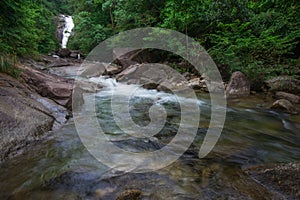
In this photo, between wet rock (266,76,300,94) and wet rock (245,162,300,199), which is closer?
wet rock (245,162,300,199)

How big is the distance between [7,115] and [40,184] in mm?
1216

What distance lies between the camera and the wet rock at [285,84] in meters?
6.32

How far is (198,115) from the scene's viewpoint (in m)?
4.78

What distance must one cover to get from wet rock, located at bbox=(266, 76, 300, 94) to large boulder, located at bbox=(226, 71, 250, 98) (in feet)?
2.49

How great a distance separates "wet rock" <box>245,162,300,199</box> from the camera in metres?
1.86

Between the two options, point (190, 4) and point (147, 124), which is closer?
point (147, 124)

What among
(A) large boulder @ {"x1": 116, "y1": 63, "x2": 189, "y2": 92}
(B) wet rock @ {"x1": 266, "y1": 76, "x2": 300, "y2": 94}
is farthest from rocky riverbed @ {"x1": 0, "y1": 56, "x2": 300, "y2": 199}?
(A) large boulder @ {"x1": 116, "y1": 63, "x2": 189, "y2": 92}

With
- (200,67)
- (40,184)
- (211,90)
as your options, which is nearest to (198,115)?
(211,90)

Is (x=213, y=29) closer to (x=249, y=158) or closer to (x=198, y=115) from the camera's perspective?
(x=198, y=115)

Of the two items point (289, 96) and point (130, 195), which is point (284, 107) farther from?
point (130, 195)

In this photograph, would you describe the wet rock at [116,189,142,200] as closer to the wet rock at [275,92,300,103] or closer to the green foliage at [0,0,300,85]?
the green foliage at [0,0,300,85]

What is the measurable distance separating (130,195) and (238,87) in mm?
6019

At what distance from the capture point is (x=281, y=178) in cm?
198

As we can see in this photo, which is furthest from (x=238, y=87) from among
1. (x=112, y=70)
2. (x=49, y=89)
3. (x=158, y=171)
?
(x=112, y=70)
